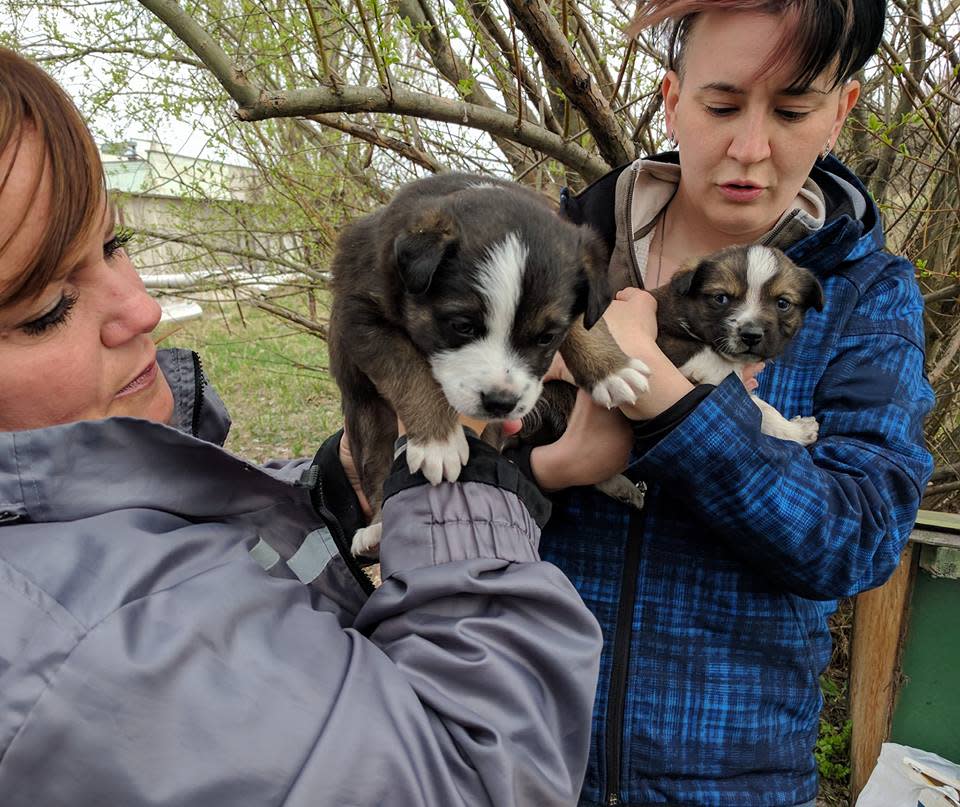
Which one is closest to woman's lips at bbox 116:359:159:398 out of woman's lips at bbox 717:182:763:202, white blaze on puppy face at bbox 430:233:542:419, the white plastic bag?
white blaze on puppy face at bbox 430:233:542:419

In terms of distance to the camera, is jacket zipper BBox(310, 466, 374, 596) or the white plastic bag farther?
the white plastic bag

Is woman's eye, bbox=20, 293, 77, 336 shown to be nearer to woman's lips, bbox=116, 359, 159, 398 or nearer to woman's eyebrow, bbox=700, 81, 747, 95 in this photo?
woman's lips, bbox=116, 359, 159, 398

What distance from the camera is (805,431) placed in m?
1.92

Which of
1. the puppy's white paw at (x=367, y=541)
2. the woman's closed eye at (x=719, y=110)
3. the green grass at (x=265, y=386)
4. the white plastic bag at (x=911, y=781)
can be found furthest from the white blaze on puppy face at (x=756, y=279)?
the green grass at (x=265, y=386)

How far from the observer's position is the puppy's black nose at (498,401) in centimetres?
186

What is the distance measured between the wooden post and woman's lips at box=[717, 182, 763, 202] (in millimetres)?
1838

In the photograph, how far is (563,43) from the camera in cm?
224

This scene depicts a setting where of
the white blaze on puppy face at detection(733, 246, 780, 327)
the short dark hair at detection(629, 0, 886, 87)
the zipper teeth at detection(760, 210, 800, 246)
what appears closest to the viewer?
the short dark hair at detection(629, 0, 886, 87)

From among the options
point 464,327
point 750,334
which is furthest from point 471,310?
point 750,334

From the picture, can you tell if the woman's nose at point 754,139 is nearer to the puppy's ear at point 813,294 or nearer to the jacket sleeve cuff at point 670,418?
the puppy's ear at point 813,294

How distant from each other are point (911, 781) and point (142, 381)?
10.4 feet

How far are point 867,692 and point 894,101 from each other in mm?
3062

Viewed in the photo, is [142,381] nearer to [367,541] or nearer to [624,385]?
[367,541]

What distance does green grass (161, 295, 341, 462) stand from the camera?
7.75 m
